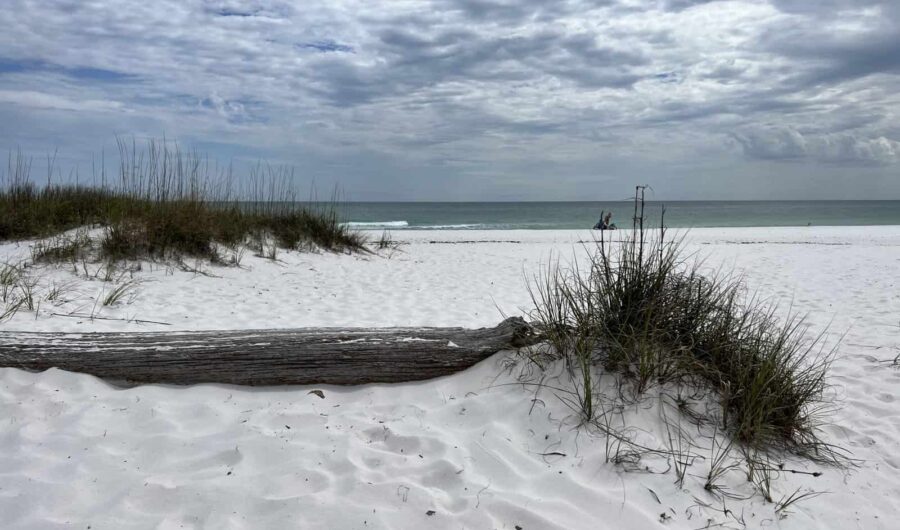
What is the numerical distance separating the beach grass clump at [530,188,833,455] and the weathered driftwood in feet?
1.44

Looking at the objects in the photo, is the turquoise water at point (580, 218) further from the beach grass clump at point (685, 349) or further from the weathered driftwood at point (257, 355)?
the beach grass clump at point (685, 349)

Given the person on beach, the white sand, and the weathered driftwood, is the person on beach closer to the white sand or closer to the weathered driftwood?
the weathered driftwood

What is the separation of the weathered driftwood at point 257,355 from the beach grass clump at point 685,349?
0.44 metres

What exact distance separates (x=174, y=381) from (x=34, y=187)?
768 centimetres

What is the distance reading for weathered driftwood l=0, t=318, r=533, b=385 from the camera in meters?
3.13

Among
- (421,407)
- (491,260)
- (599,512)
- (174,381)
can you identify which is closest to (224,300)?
(174,381)

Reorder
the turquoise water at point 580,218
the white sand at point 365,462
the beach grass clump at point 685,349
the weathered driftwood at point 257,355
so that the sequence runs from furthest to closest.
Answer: the turquoise water at point 580,218
the weathered driftwood at point 257,355
the beach grass clump at point 685,349
the white sand at point 365,462

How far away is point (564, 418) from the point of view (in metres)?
2.78

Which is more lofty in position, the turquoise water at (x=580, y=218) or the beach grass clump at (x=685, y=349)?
the turquoise water at (x=580, y=218)

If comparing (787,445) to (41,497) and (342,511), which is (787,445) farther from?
(41,497)

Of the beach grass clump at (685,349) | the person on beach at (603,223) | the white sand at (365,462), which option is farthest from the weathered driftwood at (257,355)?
the person on beach at (603,223)

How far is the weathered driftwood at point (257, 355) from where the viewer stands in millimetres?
3135

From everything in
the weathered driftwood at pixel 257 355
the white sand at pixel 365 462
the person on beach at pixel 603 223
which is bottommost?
the white sand at pixel 365 462

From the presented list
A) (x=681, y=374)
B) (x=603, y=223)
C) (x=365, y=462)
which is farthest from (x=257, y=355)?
(x=603, y=223)
